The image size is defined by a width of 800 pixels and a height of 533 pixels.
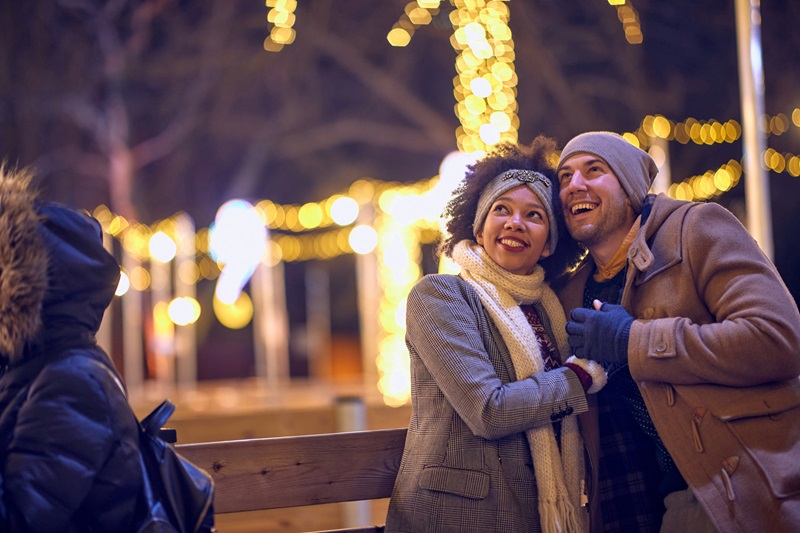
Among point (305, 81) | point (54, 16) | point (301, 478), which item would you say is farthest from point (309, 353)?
point (301, 478)

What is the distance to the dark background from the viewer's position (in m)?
14.5

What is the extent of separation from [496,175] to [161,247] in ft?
39.9

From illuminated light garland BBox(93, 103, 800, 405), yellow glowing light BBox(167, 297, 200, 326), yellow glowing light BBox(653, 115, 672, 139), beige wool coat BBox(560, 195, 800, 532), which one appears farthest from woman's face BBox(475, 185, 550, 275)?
yellow glowing light BBox(167, 297, 200, 326)

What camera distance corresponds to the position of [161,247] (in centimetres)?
1505

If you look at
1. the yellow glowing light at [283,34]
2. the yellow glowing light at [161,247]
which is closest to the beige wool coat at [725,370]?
the yellow glowing light at [161,247]

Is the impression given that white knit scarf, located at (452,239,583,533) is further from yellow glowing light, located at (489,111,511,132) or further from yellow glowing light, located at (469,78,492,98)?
yellow glowing light, located at (489,111,511,132)

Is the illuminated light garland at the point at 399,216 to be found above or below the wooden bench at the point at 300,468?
above

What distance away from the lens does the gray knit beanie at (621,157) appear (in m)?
3.56

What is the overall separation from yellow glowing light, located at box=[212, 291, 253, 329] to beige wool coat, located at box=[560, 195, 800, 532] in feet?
60.9

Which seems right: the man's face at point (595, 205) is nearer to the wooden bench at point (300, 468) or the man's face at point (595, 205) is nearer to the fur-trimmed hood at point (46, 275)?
the wooden bench at point (300, 468)

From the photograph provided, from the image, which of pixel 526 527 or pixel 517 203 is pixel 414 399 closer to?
pixel 526 527

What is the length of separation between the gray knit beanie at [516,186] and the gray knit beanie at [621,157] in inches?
7.7

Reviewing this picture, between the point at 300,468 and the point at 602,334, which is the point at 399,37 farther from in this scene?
Result: the point at 602,334

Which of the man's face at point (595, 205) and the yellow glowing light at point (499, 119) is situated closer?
the man's face at point (595, 205)
